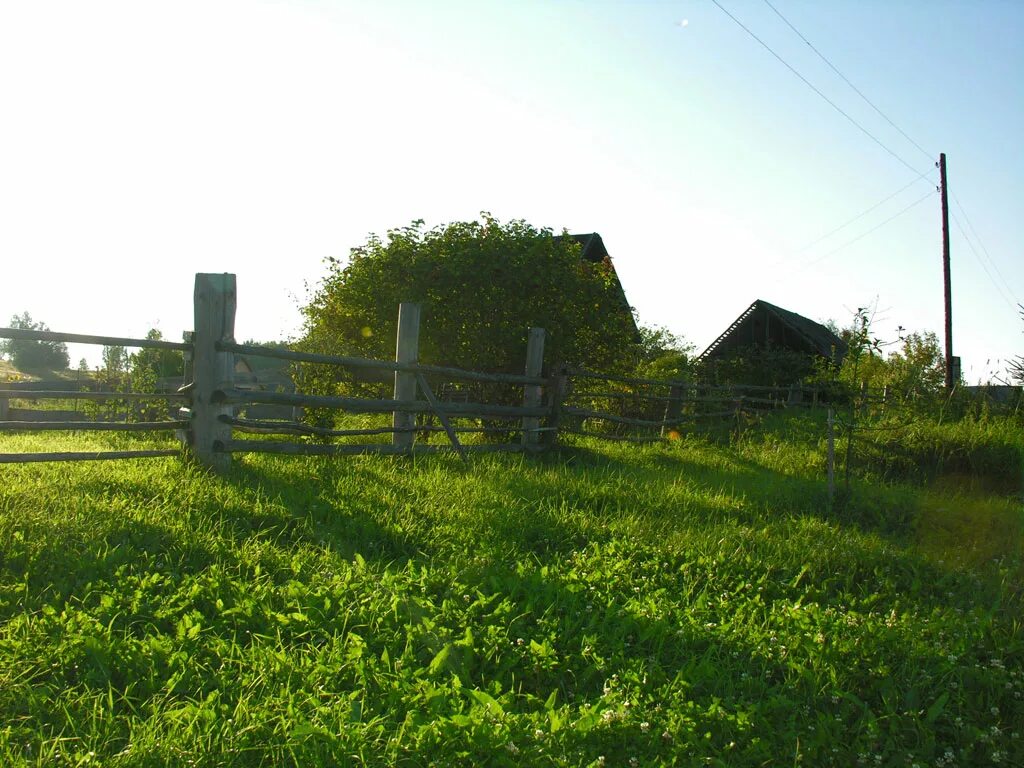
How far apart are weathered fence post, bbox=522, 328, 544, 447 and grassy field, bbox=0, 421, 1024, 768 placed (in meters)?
3.08

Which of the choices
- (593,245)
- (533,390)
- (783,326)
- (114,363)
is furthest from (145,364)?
(783,326)

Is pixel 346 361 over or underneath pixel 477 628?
over

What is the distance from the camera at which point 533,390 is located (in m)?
9.35

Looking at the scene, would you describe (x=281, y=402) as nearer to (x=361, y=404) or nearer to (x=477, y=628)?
(x=361, y=404)

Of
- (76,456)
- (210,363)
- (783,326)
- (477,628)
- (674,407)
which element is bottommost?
(477,628)

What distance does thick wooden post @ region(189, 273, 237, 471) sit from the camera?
6293mm

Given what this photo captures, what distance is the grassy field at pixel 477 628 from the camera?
2.68m

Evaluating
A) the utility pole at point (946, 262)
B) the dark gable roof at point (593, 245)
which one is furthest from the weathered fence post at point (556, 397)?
the utility pole at point (946, 262)

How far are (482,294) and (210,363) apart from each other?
4846 millimetres

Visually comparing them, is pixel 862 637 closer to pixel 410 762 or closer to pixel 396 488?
pixel 410 762

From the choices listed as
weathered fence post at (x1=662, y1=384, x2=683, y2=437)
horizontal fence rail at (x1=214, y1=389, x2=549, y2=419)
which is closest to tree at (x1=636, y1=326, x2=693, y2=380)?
weathered fence post at (x1=662, y1=384, x2=683, y2=437)

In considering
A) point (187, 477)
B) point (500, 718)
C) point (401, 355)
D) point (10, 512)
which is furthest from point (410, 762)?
point (401, 355)

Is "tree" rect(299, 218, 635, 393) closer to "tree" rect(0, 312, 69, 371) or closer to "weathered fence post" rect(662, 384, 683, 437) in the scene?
"weathered fence post" rect(662, 384, 683, 437)

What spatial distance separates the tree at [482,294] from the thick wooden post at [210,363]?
4.43 metres
